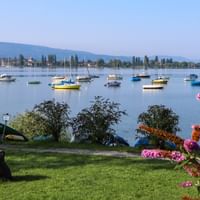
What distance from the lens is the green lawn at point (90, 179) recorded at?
7.82m

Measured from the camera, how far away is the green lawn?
7816 mm

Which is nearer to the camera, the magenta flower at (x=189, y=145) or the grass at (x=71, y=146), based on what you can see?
the magenta flower at (x=189, y=145)

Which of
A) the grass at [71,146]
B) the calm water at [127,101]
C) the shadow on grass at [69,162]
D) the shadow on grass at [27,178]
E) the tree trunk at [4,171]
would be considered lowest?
the calm water at [127,101]

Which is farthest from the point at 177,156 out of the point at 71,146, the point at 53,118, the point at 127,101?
the point at 127,101

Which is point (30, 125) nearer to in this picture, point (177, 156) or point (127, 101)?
point (177, 156)

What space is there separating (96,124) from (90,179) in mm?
7235

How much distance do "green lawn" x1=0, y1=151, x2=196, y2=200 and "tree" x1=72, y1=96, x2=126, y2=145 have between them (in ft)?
13.6

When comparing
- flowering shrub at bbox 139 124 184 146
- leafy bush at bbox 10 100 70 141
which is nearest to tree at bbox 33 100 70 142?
leafy bush at bbox 10 100 70 141

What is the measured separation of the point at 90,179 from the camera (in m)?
8.99

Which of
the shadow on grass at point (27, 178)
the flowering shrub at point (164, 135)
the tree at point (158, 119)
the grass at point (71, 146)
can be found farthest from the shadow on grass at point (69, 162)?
the flowering shrub at point (164, 135)

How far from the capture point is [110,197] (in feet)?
25.0

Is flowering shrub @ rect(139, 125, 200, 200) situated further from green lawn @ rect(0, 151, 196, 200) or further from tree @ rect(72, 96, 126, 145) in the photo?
tree @ rect(72, 96, 126, 145)

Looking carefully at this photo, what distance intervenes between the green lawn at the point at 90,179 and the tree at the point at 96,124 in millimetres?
4137

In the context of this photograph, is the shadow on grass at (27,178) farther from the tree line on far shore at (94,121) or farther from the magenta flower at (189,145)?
the magenta flower at (189,145)
